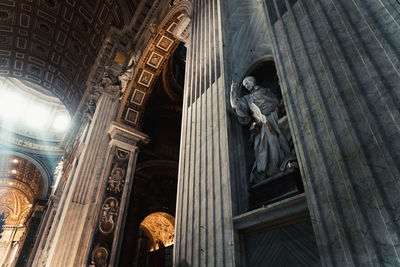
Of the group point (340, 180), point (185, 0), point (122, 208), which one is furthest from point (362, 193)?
point (122, 208)

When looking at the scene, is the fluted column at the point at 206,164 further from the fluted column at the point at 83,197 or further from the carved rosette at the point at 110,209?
the fluted column at the point at 83,197

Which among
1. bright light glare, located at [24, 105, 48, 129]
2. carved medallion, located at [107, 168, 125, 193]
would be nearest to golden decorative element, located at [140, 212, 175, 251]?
carved medallion, located at [107, 168, 125, 193]

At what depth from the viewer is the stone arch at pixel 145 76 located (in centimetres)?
832

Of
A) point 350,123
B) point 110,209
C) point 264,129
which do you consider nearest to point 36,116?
point 110,209

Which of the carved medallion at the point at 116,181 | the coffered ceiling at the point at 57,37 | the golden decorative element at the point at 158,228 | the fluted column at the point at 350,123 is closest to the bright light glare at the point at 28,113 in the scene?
the coffered ceiling at the point at 57,37

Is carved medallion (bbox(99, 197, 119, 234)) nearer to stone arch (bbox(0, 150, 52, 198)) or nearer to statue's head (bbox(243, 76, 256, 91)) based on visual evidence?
statue's head (bbox(243, 76, 256, 91))

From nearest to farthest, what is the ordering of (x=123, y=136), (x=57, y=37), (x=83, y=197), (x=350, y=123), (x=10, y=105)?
(x=350, y=123)
(x=83, y=197)
(x=123, y=136)
(x=57, y=37)
(x=10, y=105)

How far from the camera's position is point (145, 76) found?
8922mm

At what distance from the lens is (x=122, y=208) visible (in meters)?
7.20

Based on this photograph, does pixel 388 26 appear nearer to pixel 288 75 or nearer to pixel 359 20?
pixel 359 20

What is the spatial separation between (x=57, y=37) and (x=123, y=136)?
8.70m

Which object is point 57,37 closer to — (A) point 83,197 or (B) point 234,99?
(A) point 83,197

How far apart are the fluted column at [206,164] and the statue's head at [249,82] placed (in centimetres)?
Answer: 30

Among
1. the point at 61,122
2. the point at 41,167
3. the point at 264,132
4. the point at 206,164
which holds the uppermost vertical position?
the point at 61,122
